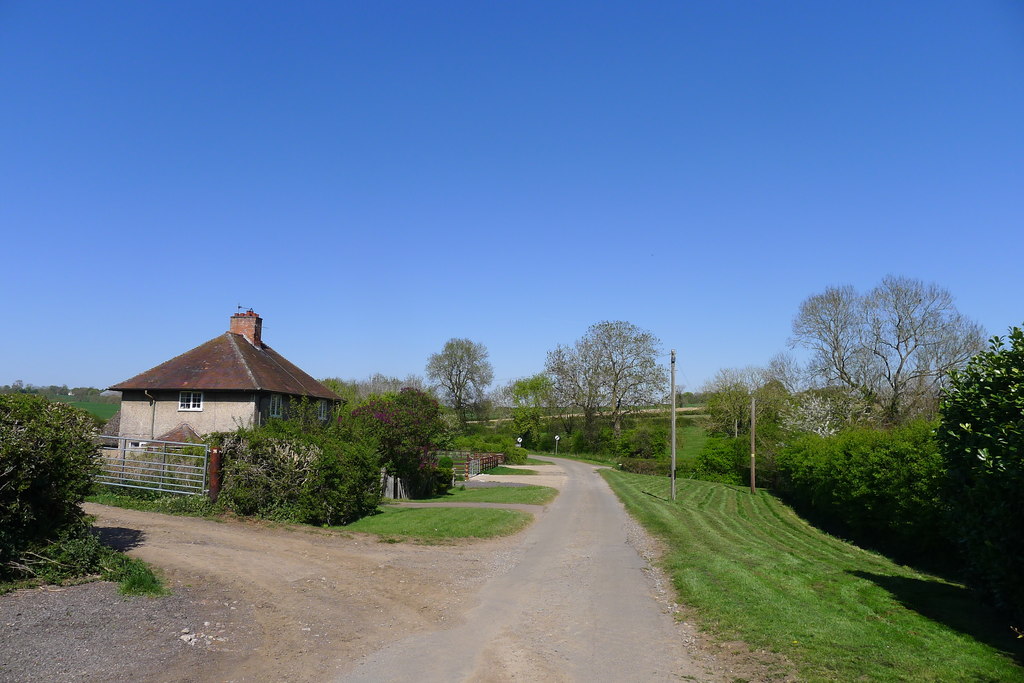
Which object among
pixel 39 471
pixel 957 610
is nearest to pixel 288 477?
pixel 39 471

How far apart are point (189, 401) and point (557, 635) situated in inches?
1167

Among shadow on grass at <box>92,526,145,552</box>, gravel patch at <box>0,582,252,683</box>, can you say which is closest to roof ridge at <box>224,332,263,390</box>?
shadow on grass at <box>92,526,145,552</box>

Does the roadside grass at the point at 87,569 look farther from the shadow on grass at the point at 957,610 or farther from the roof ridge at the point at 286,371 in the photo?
the roof ridge at the point at 286,371

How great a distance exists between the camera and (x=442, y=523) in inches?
698

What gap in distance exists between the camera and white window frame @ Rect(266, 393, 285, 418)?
34062 mm

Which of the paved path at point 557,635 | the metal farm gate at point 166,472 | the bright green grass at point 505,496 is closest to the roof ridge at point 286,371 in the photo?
the bright green grass at point 505,496

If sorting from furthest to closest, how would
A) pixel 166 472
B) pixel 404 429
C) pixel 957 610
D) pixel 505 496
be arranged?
pixel 505 496 < pixel 404 429 < pixel 166 472 < pixel 957 610

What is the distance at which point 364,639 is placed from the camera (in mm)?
8188

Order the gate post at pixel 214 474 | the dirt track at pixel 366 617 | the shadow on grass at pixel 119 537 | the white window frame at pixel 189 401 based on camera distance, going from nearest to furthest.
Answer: the dirt track at pixel 366 617, the shadow on grass at pixel 119 537, the gate post at pixel 214 474, the white window frame at pixel 189 401

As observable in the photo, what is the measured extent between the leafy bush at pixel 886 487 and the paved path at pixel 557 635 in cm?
601

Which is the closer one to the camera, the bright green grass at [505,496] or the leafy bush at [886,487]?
the leafy bush at [886,487]

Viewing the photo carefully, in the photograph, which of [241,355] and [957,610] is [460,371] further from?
[957,610]

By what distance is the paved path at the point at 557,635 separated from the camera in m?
7.09

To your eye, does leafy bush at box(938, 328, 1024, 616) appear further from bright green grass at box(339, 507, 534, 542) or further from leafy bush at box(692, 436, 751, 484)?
leafy bush at box(692, 436, 751, 484)
